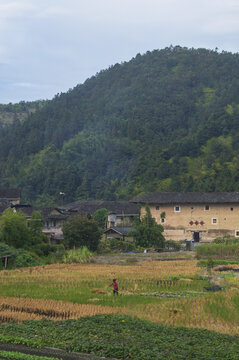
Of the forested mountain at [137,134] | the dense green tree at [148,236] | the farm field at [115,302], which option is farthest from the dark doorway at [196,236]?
the forested mountain at [137,134]

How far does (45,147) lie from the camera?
405 feet

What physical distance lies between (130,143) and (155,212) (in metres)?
51.9

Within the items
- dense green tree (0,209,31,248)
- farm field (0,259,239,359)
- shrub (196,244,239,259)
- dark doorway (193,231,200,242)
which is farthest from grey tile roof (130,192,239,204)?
farm field (0,259,239,359)

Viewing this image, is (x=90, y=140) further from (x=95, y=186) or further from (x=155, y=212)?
(x=155, y=212)

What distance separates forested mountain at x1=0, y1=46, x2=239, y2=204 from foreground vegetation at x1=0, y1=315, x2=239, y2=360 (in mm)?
63503

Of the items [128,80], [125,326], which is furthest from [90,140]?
[125,326]

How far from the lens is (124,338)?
43.1ft

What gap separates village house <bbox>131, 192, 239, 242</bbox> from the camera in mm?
52562

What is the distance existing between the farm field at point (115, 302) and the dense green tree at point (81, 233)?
13.9 metres

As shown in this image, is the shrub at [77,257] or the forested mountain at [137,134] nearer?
the shrub at [77,257]

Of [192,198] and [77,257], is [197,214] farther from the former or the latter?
[77,257]

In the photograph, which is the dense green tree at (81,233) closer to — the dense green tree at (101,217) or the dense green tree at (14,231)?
the dense green tree at (14,231)

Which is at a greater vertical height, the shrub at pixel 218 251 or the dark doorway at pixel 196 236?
the dark doorway at pixel 196 236

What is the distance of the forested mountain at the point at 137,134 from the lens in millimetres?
90219
